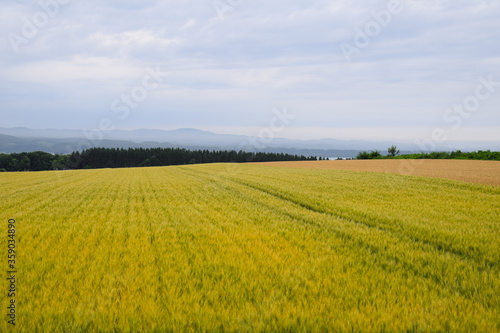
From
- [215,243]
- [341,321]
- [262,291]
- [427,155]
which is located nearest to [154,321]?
[262,291]

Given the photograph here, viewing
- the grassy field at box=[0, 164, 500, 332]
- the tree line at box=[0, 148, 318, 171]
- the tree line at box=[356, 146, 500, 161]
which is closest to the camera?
the grassy field at box=[0, 164, 500, 332]

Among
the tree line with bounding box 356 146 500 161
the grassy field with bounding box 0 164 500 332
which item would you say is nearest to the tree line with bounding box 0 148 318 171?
the tree line with bounding box 356 146 500 161

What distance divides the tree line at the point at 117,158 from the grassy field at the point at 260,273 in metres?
112

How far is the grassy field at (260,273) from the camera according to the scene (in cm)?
395

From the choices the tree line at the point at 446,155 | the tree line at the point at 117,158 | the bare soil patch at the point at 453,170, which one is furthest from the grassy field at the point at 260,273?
the tree line at the point at 117,158

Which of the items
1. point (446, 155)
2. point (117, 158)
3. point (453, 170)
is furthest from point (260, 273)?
point (117, 158)

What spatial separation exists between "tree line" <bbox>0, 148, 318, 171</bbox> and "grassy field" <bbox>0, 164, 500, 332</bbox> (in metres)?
112

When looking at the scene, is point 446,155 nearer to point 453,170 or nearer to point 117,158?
point 453,170

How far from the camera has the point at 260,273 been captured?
5.53 m

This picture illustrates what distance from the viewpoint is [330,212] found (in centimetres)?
1241

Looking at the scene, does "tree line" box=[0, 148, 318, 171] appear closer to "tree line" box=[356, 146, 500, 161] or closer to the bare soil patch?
"tree line" box=[356, 146, 500, 161]

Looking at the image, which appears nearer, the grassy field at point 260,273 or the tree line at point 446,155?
the grassy field at point 260,273

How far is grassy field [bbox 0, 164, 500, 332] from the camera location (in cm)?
395

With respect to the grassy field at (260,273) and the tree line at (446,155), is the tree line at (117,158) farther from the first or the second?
the grassy field at (260,273)
